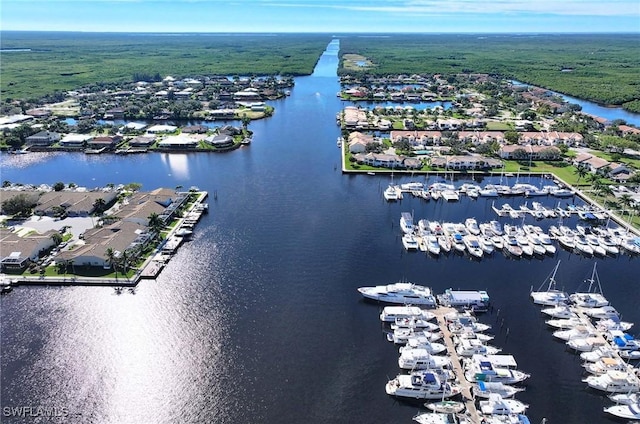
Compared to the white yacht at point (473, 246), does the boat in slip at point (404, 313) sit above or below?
below

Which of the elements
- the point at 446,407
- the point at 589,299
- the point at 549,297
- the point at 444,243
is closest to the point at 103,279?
the point at 446,407

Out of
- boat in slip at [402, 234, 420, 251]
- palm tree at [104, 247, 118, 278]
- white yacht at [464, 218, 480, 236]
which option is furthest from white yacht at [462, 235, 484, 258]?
palm tree at [104, 247, 118, 278]

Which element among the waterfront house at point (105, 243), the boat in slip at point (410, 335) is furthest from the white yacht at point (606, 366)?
the waterfront house at point (105, 243)

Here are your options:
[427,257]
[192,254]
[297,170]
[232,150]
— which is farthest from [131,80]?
[427,257]

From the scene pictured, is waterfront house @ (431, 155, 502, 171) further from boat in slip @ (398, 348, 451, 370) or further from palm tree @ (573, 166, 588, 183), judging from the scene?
boat in slip @ (398, 348, 451, 370)

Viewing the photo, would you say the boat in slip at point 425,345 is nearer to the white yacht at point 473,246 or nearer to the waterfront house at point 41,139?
the white yacht at point 473,246

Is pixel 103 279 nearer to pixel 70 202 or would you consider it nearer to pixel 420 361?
pixel 70 202
